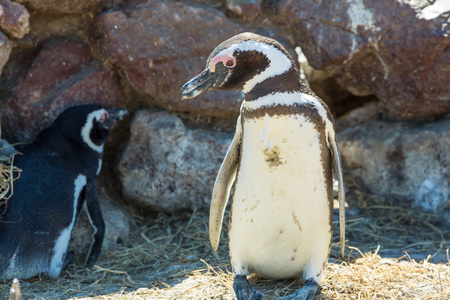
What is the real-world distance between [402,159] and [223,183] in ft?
5.08

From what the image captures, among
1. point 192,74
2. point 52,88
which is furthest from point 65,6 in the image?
point 192,74

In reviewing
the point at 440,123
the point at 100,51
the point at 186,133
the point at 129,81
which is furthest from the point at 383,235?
the point at 100,51

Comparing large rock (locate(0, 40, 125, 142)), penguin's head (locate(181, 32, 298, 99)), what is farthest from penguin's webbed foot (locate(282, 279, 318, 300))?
large rock (locate(0, 40, 125, 142))

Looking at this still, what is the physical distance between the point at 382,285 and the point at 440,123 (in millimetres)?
1468

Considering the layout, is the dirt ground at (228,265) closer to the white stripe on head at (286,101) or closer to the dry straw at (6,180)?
the dry straw at (6,180)

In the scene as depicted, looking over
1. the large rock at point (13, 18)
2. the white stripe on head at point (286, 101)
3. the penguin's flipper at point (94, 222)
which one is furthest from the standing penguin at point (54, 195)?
the white stripe on head at point (286, 101)

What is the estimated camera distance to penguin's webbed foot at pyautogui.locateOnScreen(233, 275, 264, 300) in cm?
238

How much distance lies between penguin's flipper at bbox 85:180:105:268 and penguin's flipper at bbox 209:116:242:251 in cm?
79

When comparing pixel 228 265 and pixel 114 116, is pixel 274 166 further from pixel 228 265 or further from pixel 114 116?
pixel 114 116

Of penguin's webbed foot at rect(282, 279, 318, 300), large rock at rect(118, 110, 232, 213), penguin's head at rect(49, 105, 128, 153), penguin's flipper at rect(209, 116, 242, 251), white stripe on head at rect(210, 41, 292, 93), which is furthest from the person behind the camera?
large rock at rect(118, 110, 232, 213)

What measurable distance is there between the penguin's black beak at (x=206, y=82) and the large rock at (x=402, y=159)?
1.78 meters

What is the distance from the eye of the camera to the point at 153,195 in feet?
11.8

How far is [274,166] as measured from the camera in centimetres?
230

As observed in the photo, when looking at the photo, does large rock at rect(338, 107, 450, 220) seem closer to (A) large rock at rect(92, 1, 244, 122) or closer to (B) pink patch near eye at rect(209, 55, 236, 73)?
(A) large rock at rect(92, 1, 244, 122)
